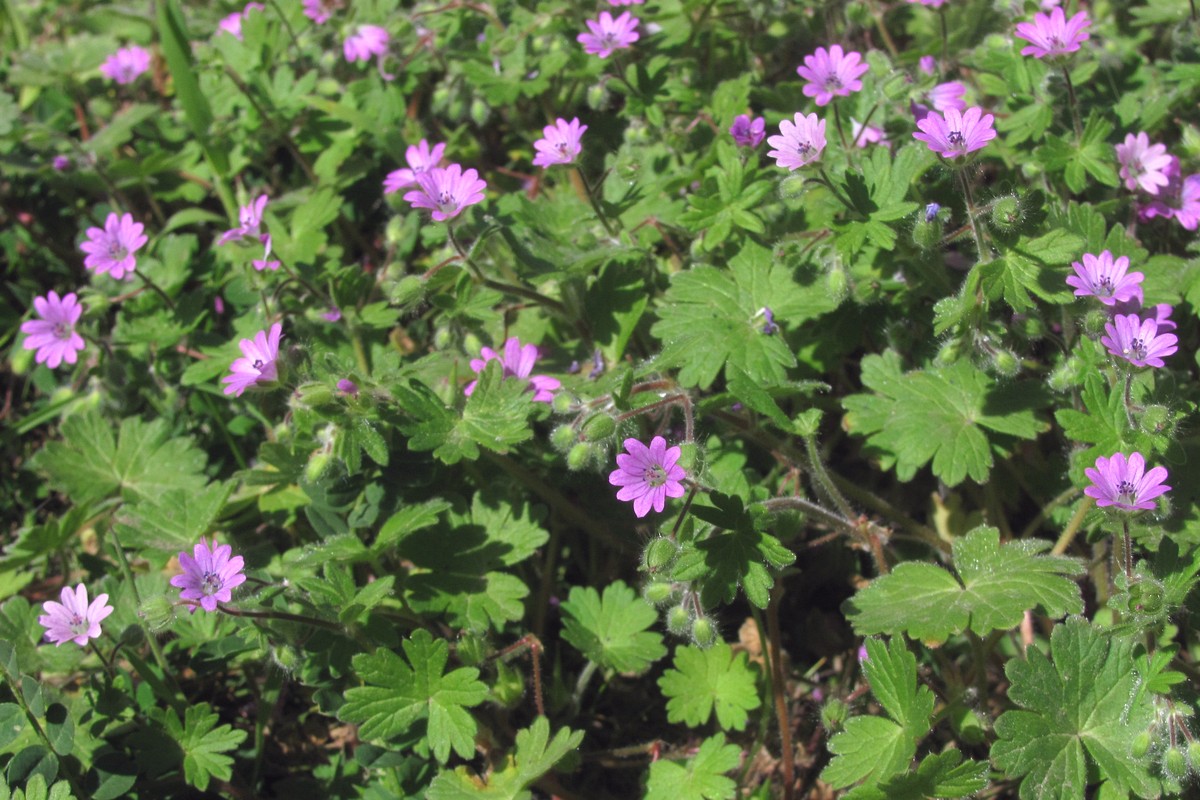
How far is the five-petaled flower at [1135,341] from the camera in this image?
2805 millimetres

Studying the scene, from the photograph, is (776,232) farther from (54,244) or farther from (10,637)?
(54,244)

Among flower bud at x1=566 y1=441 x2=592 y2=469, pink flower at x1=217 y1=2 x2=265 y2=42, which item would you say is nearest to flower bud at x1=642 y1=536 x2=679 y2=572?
flower bud at x1=566 y1=441 x2=592 y2=469

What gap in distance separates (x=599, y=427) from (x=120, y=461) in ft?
6.81

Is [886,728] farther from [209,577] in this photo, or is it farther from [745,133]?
[745,133]

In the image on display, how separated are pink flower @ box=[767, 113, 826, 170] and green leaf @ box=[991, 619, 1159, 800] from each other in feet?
4.79

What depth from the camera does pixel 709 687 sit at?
3.26 m

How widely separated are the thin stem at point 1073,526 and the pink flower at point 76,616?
2884 mm

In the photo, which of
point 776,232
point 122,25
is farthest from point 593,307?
point 122,25

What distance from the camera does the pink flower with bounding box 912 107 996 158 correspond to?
277cm

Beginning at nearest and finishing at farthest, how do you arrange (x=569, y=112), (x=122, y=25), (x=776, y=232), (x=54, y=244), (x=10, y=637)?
(x=10, y=637) → (x=776, y=232) → (x=569, y=112) → (x=54, y=244) → (x=122, y=25)

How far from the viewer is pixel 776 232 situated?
3.68m

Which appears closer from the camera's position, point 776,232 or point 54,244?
point 776,232

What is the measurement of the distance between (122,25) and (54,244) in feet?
5.20

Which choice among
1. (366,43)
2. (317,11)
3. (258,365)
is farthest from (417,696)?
(317,11)
